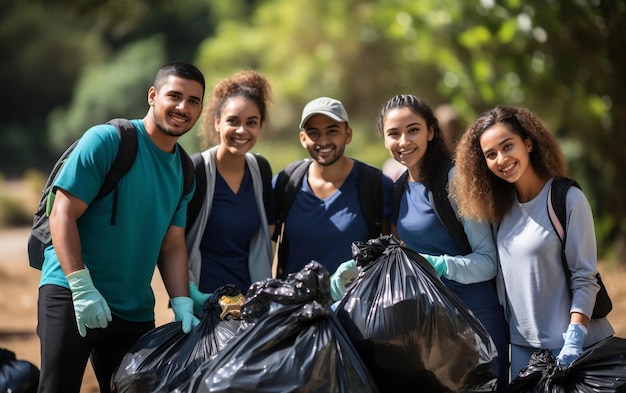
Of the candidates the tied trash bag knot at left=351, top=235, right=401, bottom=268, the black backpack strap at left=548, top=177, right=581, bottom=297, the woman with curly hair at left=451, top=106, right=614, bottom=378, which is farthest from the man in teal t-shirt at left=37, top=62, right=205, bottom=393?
the black backpack strap at left=548, top=177, right=581, bottom=297

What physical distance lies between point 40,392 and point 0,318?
20.9ft

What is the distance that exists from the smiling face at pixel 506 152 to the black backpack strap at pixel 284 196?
40.0 inches

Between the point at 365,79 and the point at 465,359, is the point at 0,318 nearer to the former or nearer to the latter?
the point at 465,359

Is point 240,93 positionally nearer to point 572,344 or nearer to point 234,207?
point 234,207

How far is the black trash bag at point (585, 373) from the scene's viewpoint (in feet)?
10.1

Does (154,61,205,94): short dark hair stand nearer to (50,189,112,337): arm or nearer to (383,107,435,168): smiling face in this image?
(50,189,112,337): arm

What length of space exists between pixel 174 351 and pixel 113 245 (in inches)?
20.3

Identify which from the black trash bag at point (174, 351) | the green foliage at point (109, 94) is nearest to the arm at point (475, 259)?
the black trash bag at point (174, 351)

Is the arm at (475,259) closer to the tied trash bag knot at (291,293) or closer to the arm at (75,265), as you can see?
the tied trash bag knot at (291,293)

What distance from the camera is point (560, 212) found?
3.31 metres

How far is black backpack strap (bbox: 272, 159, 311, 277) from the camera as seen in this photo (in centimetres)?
411

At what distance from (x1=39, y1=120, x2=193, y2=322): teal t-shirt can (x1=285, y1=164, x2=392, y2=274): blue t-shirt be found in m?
0.67

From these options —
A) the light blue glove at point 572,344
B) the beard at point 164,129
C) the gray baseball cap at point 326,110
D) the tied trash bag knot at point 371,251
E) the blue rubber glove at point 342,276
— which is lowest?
the light blue glove at point 572,344

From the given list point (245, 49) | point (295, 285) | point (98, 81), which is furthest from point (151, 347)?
point (98, 81)
